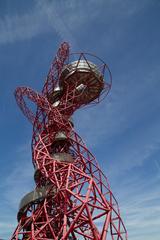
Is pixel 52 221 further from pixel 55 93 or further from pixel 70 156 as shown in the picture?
pixel 55 93

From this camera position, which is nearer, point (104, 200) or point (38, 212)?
point (104, 200)

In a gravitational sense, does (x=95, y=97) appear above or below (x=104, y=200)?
above

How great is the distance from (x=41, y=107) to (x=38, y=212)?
12.4 metres

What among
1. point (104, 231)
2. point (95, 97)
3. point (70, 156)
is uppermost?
point (95, 97)

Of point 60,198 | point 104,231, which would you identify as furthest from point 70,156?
point 104,231

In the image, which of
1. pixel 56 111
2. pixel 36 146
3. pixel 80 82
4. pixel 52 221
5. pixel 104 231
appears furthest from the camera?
pixel 80 82

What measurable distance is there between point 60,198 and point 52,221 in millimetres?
2282

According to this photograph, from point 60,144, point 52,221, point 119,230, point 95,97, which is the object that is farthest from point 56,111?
point 119,230

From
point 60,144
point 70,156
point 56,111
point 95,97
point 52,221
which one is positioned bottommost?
A: point 52,221

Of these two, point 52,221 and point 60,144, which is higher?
point 60,144

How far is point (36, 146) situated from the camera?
89.2 feet

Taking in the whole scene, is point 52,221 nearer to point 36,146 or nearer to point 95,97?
point 36,146

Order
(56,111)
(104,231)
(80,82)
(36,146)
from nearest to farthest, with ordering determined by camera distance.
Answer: (104,231) < (36,146) < (56,111) < (80,82)

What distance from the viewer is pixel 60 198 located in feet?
76.8
